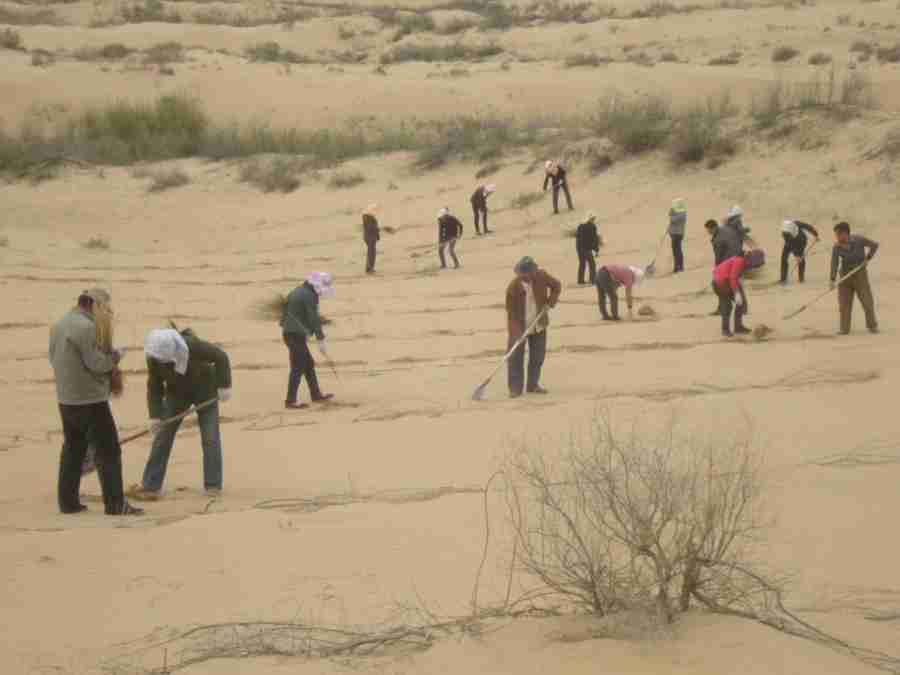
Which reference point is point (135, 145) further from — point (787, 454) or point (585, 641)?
point (585, 641)

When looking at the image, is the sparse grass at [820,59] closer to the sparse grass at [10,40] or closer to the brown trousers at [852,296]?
the brown trousers at [852,296]

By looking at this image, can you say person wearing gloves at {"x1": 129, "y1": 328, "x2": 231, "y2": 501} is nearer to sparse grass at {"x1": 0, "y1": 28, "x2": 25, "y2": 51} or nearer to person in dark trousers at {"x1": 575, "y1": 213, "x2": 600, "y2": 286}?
person in dark trousers at {"x1": 575, "y1": 213, "x2": 600, "y2": 286}

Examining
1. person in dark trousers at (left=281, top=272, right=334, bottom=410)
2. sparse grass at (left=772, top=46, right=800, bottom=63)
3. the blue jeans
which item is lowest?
the blue jeans

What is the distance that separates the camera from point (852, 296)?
15.3m

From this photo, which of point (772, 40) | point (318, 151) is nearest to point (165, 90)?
point (318, 151)

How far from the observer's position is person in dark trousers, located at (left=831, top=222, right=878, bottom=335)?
1483 centimetres

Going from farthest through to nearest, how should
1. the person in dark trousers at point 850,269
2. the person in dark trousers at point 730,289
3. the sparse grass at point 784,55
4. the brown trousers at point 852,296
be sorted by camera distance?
the sparse grass at point 784,55
the person in dark trousers at point 730,289
the brown trousers at point 852,296
the person in dark trousers at point 850,269

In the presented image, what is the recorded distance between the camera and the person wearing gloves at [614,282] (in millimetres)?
16859

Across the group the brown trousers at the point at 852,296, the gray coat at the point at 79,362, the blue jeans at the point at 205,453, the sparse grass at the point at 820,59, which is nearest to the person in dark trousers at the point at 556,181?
the brown trousers at the point at 852,296

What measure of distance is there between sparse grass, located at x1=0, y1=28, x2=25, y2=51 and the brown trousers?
130ft

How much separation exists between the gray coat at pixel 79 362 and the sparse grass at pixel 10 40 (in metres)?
42.4

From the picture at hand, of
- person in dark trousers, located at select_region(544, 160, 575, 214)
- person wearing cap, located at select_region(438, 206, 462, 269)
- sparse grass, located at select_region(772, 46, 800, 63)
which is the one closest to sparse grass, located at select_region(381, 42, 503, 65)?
sparse grass, located at select_region(772, 46, 800, 63)

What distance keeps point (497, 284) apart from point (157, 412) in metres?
13.0

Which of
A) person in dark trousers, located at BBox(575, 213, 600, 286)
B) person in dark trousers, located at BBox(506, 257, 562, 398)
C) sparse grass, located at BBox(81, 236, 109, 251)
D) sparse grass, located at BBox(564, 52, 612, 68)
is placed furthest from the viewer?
sparse grass, located at BBox(564, 52, 612, 68)
